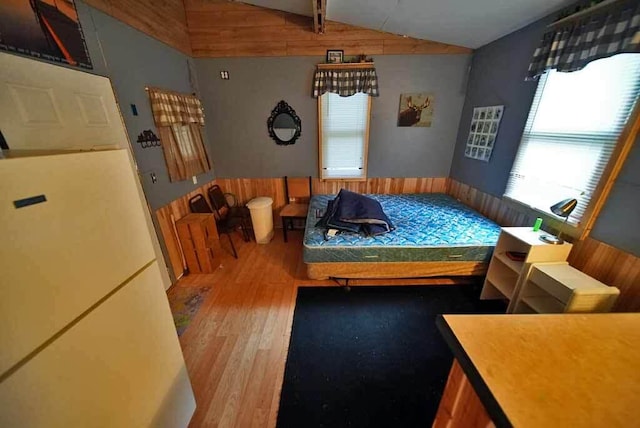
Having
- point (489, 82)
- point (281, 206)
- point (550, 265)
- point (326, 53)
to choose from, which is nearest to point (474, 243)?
point (550, 265)

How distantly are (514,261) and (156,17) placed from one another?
4.23m

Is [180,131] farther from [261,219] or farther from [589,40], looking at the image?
[589,40]

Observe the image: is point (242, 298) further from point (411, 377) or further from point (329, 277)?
point (411, 377)

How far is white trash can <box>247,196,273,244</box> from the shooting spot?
331 centimetres

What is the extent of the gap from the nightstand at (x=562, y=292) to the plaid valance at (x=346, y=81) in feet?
9.09

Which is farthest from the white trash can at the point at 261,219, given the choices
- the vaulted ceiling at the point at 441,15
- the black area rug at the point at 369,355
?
the vaulted ceiling at the point at 441,15

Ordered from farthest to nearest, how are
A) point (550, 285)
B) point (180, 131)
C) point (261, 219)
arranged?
point (261, 219) → point (180, 131) → point (550, 285)

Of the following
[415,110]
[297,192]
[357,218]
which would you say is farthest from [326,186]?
[415,110]

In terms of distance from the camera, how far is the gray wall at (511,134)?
1596 millimetres

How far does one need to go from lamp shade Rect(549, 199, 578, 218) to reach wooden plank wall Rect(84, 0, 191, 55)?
397 cm

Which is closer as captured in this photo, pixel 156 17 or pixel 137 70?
pixel 137 70

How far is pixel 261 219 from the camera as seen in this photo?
11.1ft

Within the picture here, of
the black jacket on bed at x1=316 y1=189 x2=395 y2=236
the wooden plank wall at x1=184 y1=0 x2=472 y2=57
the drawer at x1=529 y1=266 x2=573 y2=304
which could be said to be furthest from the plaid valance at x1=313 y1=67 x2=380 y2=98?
the drawer at x1=529 y1=266 x2=573 y2=304

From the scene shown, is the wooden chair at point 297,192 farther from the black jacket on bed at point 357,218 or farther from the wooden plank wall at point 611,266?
the wooden plank wall at point 611,266
